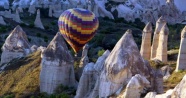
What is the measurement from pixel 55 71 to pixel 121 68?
491cm

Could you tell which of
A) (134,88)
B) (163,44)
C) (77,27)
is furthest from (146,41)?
(134,88)

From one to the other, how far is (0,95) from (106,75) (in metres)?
6.32

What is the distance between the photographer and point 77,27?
2980cm

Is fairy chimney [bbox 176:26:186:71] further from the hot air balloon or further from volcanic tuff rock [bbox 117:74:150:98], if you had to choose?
the hot air balloon

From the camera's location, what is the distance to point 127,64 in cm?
1541

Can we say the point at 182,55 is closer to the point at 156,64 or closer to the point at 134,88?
the point at 156,64

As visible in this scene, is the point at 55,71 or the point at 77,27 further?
the point at 77,27

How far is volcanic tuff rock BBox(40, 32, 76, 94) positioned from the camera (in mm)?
19562

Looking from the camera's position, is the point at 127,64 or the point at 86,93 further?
the point at 86,93

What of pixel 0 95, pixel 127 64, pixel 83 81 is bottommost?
pixel 0 95

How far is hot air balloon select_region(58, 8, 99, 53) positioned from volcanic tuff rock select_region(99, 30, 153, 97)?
14.0 m

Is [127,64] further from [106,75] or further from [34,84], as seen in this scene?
[34,84]

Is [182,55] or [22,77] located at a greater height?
[182,55]

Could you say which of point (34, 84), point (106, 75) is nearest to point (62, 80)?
point (34, 84)
